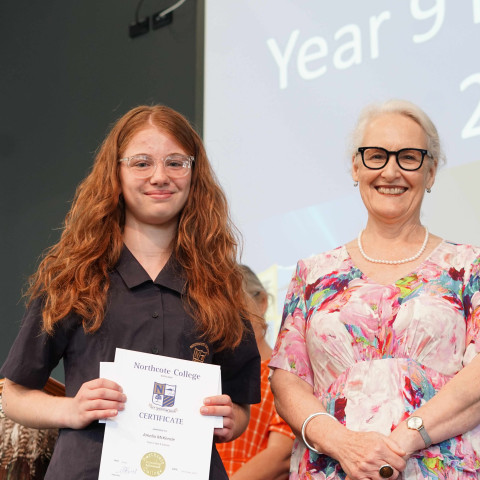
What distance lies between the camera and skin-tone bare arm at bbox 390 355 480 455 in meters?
2.02

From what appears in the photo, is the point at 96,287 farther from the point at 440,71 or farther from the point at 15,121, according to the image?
the point at 15,121

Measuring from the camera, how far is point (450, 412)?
2047 mm

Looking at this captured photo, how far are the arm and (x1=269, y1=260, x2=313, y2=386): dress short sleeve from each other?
597mm

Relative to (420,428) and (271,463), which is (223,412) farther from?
(271,463)

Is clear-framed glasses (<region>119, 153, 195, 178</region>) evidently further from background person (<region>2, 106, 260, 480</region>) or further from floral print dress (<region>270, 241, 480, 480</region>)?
floral print dress (<region>270, 241, 480, 480</region>)

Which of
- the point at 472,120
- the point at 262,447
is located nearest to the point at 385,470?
the point at 262,447

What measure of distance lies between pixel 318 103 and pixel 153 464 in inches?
95.8

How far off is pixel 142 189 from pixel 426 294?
812 millimetres

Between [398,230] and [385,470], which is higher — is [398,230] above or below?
above

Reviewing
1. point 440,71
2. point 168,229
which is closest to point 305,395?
point 168,229

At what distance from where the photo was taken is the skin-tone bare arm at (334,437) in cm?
198

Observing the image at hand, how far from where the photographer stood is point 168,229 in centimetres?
226

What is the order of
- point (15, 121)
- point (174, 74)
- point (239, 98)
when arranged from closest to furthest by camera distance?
point (239, 98) < point (174, 74) < point (15, 121)

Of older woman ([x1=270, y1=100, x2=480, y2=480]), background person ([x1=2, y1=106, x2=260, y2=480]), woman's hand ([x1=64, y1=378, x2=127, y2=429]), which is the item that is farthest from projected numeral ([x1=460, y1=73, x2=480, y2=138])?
woman's hand ([x1=64, y1=378, x2=127, y2=429])
